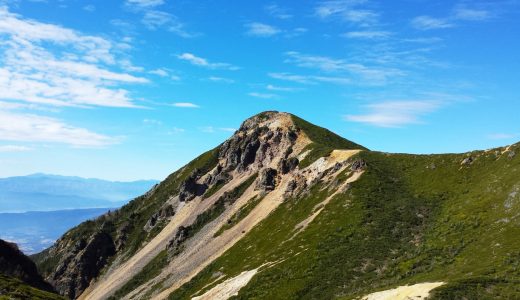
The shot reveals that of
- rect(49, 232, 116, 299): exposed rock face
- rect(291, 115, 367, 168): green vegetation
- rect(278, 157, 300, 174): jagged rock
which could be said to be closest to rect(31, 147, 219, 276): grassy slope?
rect(49, 232, 116, 299): exposed rock face

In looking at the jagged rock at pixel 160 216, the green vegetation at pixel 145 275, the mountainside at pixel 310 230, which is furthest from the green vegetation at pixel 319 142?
the jagged rock at pixel 160 216

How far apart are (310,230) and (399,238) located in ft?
66.6

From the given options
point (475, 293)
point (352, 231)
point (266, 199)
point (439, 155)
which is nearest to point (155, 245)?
point (266, 199)

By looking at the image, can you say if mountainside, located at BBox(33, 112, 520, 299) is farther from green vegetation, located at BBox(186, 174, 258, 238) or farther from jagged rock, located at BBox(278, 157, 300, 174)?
green vegetation, located at BBox(186, 174, 258, 238)

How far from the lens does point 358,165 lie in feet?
355

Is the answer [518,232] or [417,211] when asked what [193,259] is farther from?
[518,232]

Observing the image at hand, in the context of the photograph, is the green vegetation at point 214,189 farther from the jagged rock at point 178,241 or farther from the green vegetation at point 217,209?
the jagged rock at point 178,241

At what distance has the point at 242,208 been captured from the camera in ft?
429

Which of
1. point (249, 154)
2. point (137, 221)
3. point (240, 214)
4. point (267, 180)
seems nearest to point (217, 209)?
point (240, 214)

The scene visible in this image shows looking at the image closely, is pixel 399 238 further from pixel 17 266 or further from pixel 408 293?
pixel 17 266

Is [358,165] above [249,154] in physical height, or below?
below

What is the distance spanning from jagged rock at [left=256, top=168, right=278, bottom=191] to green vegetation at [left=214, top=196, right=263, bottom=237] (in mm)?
4447

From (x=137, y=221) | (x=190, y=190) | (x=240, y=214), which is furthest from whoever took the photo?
(x=137, y=221)

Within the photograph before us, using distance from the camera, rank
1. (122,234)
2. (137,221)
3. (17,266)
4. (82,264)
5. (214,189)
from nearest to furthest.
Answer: (17,266) → (214,189) → (82,264) → (122,234) → (137,221)
